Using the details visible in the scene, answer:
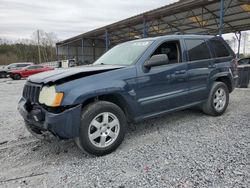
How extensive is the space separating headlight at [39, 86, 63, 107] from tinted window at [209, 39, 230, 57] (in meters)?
3.69

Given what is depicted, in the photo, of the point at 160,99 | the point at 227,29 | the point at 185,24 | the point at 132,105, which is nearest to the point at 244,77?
the point at 160,99

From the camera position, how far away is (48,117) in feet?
9.01

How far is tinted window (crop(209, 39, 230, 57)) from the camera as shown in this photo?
4762 millimetres

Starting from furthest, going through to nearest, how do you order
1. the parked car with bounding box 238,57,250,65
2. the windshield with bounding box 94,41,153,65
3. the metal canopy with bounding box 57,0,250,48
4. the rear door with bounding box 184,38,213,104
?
the metal canopy with bounding box 57,0,250,48, the parked car with bounding box 238,57,250,65, the rear door with bounding box 184,38,213,104, the windshield with bounding box 94,41,153,65

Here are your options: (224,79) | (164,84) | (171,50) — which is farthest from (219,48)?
(164,84)

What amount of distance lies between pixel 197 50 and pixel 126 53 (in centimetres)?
157

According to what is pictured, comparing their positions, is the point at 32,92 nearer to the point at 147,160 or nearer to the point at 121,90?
the point at 121,90

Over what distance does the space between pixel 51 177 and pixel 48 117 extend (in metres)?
0.76

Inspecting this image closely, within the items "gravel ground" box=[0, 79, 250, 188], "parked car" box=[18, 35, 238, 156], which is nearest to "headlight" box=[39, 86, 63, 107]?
"parked car" box=[18, 35, 238, 156]

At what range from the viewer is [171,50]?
4.15 m

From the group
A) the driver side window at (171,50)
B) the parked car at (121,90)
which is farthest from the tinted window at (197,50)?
the driver side window at (171,50)

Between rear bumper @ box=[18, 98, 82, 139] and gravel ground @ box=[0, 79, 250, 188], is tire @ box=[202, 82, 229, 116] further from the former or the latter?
rear bumper @ box=[18, 98, 82, 139]

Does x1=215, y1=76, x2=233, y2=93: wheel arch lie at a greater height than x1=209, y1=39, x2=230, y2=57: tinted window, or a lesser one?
lesser

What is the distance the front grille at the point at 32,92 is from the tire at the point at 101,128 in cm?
73
